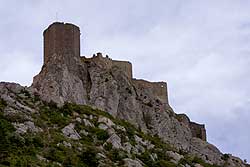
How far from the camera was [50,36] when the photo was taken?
57.1m

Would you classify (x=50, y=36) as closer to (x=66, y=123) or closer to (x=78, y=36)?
(x=78, y=36)

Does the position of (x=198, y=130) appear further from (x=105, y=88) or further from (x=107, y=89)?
A: (x=105, y=88)

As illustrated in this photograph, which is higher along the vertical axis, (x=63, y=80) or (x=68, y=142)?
(x=63, y=80)

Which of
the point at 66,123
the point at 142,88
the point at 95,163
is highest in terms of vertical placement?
the point at 142,88

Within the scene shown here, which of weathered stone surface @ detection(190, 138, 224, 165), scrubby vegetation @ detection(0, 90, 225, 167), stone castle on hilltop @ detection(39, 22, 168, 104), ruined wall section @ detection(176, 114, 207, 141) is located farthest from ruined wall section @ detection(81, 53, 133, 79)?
scrubby vegetation @ detection(0, 90, 225, 167)

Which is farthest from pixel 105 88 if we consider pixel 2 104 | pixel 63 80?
pixel 2 104

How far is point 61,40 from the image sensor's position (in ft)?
187

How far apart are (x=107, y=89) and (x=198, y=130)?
14208 millimetres

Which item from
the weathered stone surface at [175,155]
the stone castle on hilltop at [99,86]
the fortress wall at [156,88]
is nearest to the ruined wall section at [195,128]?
the fortress wall at [156,88]

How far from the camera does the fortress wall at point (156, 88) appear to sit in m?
63.5

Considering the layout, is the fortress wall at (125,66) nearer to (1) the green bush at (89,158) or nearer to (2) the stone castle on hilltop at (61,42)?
(2) the stone castle on hilltop at (61,42)

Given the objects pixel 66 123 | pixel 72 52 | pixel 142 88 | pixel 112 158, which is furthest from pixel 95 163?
pixel 142 88

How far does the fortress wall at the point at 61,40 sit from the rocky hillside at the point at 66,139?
7.66 meters

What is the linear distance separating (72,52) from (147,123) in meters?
8.03
